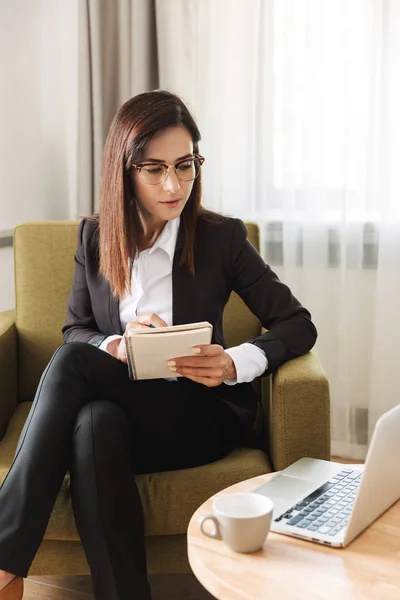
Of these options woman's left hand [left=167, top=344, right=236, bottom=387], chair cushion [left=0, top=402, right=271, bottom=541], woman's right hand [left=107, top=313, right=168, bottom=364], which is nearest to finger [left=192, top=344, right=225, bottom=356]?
woman's left hand [left=167, top=344, right=236, bottom=387]

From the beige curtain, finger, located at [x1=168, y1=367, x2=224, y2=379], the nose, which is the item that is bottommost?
finger, located at [x1=168, y1=367, x2=224, y2=379]

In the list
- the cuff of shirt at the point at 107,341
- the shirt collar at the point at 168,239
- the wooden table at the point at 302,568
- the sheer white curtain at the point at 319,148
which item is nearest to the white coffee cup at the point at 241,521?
the wooden table at the point at 302,568

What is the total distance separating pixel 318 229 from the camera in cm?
263

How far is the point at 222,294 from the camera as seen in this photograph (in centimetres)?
187

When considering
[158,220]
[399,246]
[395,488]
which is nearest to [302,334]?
[158,220]

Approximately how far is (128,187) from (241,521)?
0.94 metres

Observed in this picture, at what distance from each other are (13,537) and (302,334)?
0.74 metres

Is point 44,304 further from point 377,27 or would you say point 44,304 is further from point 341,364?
point 377,27

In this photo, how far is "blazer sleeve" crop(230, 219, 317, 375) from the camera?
174cm

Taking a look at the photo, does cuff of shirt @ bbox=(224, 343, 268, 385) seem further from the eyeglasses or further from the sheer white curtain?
the sheer white curtain

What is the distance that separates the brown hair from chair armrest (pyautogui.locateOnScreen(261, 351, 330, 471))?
39 centimetres

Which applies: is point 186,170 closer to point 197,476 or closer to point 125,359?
point 125,359

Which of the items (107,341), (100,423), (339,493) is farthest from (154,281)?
(339,493)

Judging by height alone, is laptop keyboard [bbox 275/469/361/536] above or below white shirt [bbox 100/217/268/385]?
below
